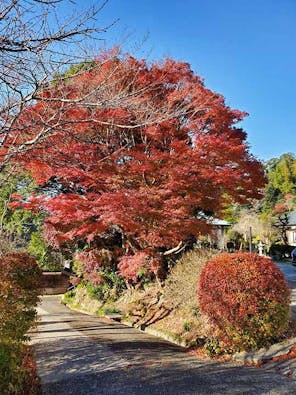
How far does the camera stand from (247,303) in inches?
243

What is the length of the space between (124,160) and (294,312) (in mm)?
5367

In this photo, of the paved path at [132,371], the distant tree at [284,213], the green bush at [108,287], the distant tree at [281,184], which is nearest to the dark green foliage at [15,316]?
the paved path at [132,371]

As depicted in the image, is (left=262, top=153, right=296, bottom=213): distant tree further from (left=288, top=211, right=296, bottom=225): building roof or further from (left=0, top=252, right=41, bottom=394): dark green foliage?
(left=0, top=252, right=41, bottom=394): dark green foliage

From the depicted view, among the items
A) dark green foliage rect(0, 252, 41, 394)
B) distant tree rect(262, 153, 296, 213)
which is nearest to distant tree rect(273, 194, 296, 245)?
distant tree rect(262, 153, 296, 213)

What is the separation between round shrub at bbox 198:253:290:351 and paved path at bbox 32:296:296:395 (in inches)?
22.9

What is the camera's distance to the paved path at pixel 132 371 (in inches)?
191

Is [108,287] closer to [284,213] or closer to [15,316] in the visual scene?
[15,316]

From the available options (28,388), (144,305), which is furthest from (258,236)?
(28,388)

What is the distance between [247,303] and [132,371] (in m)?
2.15

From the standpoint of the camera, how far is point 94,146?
895 centimetres

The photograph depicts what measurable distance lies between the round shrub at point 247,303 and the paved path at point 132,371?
58cm

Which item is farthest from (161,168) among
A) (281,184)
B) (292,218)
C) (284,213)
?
(281,184)

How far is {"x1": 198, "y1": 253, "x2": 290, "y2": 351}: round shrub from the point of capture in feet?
20.3

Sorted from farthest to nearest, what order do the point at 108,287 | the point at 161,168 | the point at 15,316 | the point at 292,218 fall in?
the point at 292,218 < the point at 108,287 < the point at 161,168 < the point at 15,316
